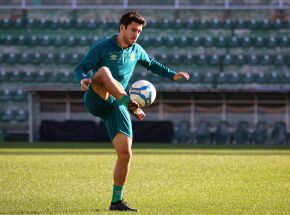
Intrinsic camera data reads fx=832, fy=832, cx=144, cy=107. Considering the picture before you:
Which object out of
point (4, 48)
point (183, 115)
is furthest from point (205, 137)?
point (4, 48)

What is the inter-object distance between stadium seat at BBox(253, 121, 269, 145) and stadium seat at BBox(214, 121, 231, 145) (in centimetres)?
96

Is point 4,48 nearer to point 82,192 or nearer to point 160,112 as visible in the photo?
point 160,112

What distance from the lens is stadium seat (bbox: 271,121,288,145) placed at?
29344mm

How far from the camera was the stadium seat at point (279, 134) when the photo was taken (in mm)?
29344

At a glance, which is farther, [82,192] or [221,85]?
[221,85]

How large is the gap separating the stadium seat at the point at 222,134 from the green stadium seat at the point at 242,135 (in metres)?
0.30

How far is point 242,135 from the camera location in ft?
98.3

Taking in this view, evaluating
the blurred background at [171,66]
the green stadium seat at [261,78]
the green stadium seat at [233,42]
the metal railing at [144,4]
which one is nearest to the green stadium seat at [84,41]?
the blurred background at [171,66]

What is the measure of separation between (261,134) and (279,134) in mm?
689

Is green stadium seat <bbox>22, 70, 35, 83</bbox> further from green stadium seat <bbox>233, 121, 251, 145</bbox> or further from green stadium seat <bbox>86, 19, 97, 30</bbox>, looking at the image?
green stadium seat <bbox>233, 121, 251, 145</bbox>

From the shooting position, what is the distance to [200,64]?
32.7 m

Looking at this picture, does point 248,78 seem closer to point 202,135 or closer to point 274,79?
point 274,79

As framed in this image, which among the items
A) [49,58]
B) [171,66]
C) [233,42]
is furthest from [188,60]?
[49,58]

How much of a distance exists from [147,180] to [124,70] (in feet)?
13.4
